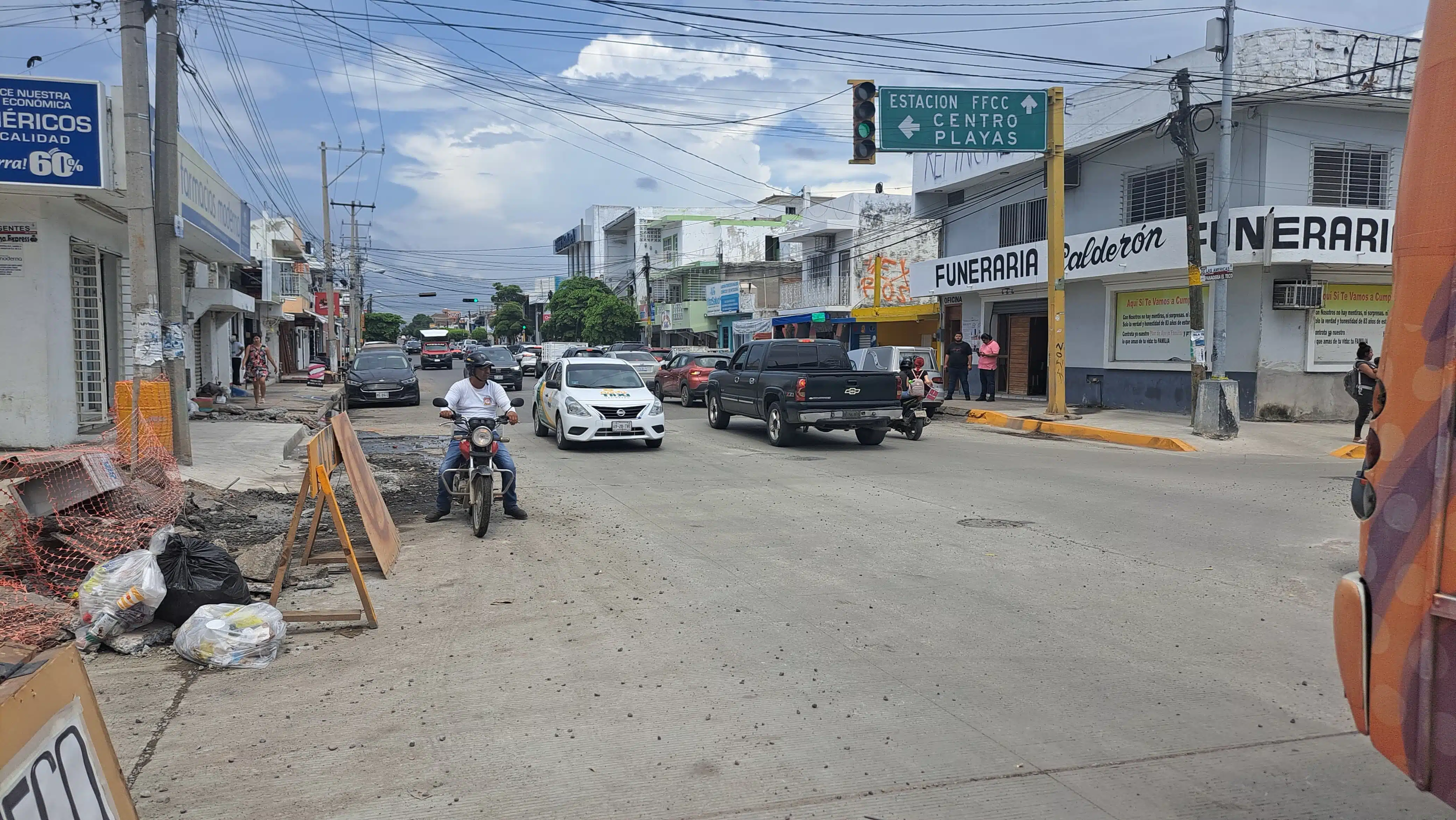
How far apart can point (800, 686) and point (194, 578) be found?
384 centimetres

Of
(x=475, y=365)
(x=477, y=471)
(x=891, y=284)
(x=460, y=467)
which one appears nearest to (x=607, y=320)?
(x=891, y=284)

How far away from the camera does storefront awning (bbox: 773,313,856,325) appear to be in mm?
38000

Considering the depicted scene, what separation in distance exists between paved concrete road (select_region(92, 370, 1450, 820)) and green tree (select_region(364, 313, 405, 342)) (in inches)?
5374

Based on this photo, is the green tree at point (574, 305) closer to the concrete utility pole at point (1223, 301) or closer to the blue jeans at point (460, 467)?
the concrete utility pole at point (1223, 301)

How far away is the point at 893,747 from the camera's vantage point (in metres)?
4.37

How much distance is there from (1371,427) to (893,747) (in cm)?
229

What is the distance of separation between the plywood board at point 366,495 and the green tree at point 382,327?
13538cm

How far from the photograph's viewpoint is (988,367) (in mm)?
26266

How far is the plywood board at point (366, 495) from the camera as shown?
286 inches

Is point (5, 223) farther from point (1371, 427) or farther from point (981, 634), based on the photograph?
point (1371, 427)

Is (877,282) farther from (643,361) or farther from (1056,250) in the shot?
(1056,250)

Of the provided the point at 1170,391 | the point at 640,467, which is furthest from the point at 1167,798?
the point at 1170,391

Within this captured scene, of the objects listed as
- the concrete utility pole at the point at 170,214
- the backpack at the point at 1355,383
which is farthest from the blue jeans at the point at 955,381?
the concrete utility pole at the point at 170,214

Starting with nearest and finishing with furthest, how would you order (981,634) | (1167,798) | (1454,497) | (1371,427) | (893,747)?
(1454,497) → (1371,427) → (1167,798) → (893,747) → (981,634)
